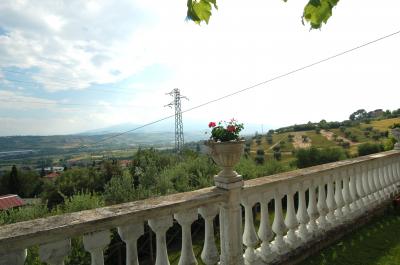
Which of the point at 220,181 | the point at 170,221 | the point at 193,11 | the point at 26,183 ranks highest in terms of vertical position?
the point at 193,11

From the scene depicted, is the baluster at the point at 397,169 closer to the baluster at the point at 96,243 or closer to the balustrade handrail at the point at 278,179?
the balustrade handrail at the point at 278,179

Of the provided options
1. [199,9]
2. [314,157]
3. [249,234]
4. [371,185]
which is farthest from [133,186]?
[314,157]

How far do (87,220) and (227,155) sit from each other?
1425 millimetres

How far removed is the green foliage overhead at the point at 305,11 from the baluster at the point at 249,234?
2055 mm

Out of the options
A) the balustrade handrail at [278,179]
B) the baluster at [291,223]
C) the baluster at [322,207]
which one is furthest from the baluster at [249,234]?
the baluster at [322,207]

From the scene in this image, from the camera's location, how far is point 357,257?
12.9ft

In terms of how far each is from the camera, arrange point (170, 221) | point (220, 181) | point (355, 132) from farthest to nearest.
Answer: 1. point (355, 132)
2. point (220, 181)
3. point (170, 221)

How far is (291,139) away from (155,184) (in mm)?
68044

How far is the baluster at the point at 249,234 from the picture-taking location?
3.27 metres

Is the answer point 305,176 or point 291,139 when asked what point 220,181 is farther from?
point 291,139

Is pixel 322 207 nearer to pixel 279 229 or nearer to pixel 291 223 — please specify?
pixel 291 223

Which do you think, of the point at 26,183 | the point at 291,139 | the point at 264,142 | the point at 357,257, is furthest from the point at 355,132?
the point at 357,257

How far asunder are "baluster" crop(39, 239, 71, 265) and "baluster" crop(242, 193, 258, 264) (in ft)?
6.08

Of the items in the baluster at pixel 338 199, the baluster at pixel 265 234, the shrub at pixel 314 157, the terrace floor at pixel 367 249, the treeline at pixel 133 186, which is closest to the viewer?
the baluster at pixel 265 234
